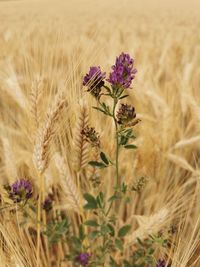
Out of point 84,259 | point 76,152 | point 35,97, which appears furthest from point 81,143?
point 84,259

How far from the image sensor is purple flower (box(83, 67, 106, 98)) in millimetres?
831

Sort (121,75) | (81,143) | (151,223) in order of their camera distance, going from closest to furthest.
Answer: (121,75), (81,143), (151,223)

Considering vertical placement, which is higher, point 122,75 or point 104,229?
point 122,75

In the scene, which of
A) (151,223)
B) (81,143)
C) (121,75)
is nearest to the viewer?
(121,75)

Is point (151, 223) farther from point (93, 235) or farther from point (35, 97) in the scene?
point (35, 97)

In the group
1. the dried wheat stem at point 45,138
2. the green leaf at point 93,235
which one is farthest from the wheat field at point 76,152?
the green leaf at point 93,235

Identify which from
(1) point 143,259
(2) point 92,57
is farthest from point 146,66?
(1) point 143,259

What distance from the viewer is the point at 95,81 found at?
2.73 feet

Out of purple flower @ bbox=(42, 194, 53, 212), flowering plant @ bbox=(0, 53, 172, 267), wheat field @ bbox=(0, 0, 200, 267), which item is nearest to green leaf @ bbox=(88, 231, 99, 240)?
flowering plant @ bbox=(0, 53, 172, 267)

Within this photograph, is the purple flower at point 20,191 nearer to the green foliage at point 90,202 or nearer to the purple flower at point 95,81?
the green foliage at point 90,202

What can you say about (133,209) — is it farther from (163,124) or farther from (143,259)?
(143,259)

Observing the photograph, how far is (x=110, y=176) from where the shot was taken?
1.38m

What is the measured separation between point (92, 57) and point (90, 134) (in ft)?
0.99

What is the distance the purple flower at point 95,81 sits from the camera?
831 millimetres
